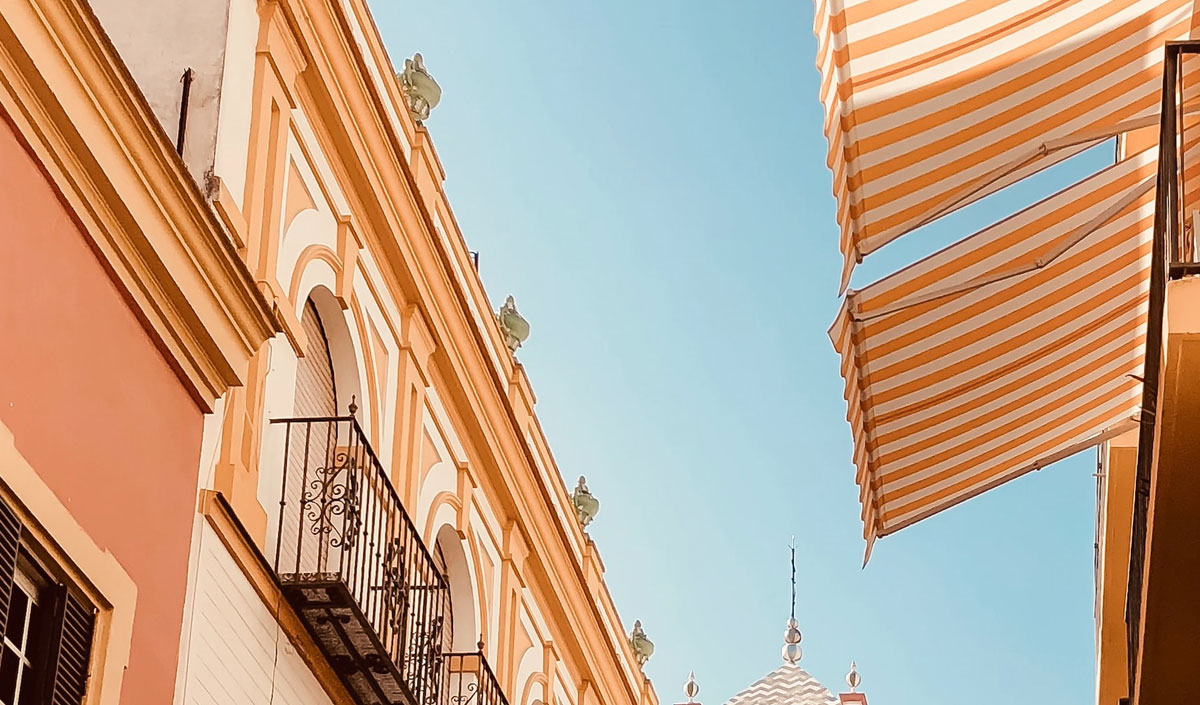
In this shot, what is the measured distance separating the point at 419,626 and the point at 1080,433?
4.58m

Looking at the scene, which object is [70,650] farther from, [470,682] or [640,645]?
[640,645]

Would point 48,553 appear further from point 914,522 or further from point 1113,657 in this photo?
point 1113,657

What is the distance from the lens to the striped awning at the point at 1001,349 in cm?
1034

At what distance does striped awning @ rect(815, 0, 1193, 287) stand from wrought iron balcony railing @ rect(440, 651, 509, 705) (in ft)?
20.9

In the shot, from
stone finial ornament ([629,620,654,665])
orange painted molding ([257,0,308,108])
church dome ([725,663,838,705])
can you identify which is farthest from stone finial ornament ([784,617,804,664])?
orange painted molding ([257,0,308,108])

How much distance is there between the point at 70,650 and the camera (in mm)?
8789

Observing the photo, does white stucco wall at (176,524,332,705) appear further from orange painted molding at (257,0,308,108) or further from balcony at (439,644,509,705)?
orange painted molding at (257,0,308,108)

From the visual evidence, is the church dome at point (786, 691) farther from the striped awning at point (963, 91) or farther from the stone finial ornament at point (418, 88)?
the striped awning at point (963, 91)

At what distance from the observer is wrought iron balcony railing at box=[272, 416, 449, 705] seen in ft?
41.1

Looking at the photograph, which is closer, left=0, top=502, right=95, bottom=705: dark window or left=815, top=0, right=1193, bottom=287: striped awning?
left=0, top=502, right=95, bottom=705: dark window

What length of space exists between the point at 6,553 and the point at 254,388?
169 inches

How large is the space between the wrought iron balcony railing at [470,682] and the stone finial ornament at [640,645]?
21.4 ft

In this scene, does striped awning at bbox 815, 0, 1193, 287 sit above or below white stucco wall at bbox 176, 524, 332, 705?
above

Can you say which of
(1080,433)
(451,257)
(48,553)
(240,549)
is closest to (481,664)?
(451,257)
